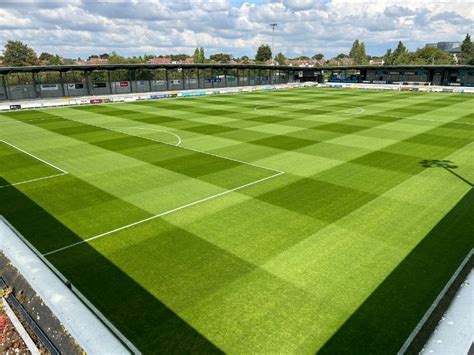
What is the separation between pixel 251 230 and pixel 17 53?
548 feet

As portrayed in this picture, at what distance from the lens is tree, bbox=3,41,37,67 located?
5529 inches

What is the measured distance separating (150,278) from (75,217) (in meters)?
6.27

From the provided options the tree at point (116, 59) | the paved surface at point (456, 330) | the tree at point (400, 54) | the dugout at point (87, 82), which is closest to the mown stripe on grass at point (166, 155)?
→ the paved surface at point (456, 330)

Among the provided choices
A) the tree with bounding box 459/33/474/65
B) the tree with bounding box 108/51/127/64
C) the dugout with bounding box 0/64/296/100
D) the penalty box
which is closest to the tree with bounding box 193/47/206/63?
the tree with bounding box 108/51/127/64

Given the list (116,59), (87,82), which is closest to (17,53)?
(116,59)

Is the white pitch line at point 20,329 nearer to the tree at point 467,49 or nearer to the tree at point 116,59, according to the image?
the tree at point 116,59

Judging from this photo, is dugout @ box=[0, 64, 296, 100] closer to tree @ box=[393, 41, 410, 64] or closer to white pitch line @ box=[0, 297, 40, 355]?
white pitch line @ box=[0, 297, 40, 355]

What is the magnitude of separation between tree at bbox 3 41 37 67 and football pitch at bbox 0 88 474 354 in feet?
442

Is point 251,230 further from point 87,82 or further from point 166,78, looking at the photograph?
point 166,78

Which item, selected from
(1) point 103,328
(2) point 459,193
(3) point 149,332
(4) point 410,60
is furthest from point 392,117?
(4) point 410,60

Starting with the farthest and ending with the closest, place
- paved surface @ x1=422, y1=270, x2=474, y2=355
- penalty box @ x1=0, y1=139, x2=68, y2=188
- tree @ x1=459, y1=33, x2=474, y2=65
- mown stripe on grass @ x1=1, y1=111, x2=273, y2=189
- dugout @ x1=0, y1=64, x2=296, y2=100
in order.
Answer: tree @ x1=459, y1=33, x2=474, y2=65, dugout @ x1=0, y1=64, x2=296, y2=100, mown stripe on grass @ x1=1, y1=111, x2=273, y2=189, penalty box @ x1=0, y1=139, x2=68, y2=188, paved surface @ x1=422, y1=270, x2=474, y2=355

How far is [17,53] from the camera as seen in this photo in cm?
14488

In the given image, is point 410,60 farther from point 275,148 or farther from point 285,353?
point 285,353

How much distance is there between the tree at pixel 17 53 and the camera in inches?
5529
